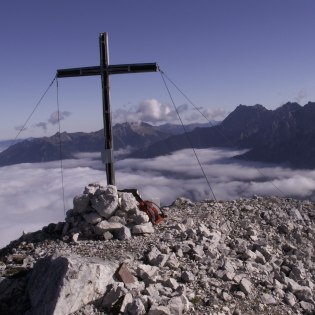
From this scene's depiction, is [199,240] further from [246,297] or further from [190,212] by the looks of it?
[190,212]

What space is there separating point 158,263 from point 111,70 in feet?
25.0

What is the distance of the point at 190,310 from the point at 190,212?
6844 mm

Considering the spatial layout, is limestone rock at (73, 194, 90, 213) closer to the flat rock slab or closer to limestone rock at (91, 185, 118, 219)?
limestone rock at (91, 185, 118, 219)

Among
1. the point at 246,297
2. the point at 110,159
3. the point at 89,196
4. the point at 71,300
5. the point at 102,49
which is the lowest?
the point at 246,297

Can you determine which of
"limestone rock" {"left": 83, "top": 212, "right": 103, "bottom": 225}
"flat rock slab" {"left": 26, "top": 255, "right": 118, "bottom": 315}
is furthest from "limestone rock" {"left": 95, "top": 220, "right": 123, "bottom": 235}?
"flat rock slab" {"left": 26, "top": 255, "right": 118, "bottom": 315}

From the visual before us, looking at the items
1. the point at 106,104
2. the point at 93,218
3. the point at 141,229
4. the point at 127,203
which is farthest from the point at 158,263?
the point at 106,104

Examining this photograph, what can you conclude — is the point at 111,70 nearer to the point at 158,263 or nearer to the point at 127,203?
the point at 127,203

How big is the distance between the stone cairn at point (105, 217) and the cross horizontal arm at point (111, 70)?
4.45m

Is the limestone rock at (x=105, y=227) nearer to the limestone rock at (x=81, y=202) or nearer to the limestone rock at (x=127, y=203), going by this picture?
the limestone rock at (x=127, y=203)

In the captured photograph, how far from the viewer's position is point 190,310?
367 inches

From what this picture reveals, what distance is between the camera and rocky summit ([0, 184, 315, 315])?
905 centimetres

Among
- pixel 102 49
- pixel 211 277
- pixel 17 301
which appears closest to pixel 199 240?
pixel 211 277

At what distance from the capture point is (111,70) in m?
14.9

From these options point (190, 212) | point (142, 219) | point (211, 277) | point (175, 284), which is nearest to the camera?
point (175, 284)
